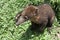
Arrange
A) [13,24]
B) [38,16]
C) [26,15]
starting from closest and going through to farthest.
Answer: [26,15] → [38,16] → [13,24]

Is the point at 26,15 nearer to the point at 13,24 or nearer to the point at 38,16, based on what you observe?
the point at 38,16

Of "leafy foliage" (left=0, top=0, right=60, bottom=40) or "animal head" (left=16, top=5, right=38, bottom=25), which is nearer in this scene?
"animal head" (left=16, top=5, right=38, bottom=25)

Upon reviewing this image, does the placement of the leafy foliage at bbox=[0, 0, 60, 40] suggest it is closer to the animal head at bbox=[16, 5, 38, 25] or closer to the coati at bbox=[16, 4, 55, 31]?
the coati at bbox=[16, 4, 55, 31]

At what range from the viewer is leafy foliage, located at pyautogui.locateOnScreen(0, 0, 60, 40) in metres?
6.01

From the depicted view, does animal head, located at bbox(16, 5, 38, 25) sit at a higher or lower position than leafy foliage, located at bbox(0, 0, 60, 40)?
higher

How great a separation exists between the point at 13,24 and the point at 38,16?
95 cm

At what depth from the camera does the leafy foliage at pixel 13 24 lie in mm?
6012

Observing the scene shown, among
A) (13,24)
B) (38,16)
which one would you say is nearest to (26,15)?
(38,16)

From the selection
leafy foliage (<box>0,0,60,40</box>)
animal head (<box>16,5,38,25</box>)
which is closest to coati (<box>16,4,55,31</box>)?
animal head (<box>16,5,38,25</box>)

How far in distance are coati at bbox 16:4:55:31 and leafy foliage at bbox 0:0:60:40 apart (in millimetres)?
222

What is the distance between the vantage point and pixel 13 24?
6336 mm

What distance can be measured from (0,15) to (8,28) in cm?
57

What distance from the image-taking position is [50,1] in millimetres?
6641

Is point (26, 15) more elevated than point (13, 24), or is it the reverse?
point (26, 15)
